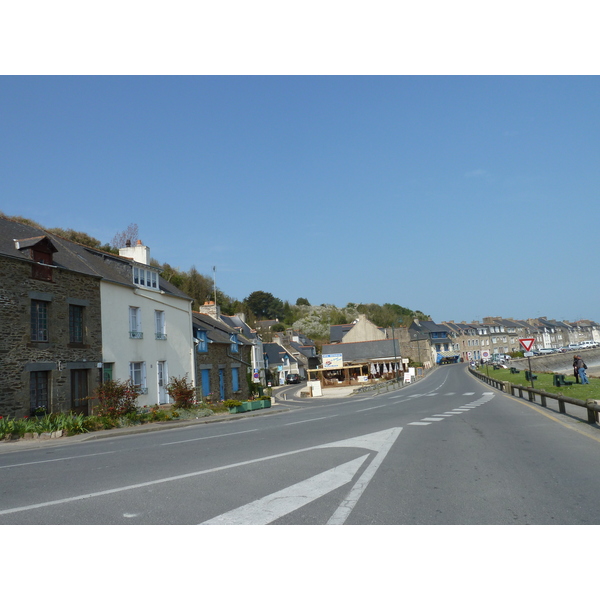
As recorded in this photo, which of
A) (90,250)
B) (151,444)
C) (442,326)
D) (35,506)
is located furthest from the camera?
(442,326)

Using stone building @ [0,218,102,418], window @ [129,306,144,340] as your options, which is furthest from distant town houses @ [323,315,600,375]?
stone building @ [0,218,102,418]

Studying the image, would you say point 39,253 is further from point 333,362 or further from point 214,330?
point 333,362

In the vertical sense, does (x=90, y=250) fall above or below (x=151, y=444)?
above

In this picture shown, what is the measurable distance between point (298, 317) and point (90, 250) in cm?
11140

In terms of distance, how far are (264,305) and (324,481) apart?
117 metres

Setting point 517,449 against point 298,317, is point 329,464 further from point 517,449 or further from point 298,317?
point 298,317

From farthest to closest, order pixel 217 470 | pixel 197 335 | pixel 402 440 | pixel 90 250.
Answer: pixel 197 335, pixel 90 250, pixel 402 440, pixel 217 470

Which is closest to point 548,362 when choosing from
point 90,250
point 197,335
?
point 197,335

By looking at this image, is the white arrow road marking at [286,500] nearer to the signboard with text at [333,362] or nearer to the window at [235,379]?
the window at [235,379]

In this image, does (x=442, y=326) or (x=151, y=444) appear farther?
(x=442, y=326)

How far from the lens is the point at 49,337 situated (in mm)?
19969

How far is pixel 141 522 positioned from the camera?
17.2 feet

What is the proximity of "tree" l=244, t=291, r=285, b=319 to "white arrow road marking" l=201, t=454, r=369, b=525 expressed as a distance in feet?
371

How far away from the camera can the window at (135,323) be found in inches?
998
